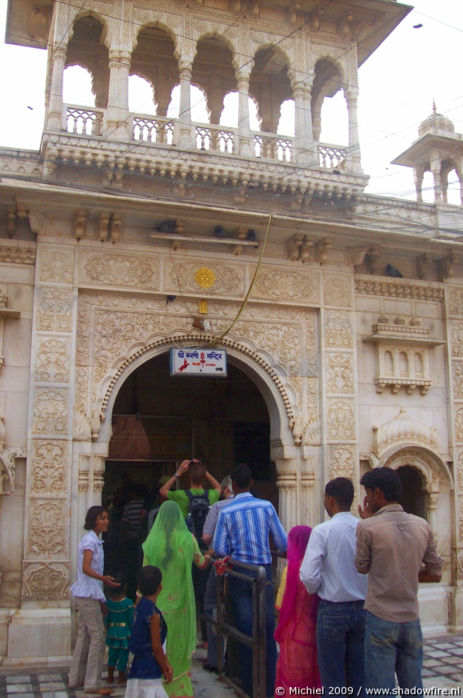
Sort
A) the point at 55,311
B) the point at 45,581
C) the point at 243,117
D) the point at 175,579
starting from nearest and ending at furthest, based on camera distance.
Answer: the point at 175,579 < the point at 45,581 < the point at 55,311 < the point at 243,117

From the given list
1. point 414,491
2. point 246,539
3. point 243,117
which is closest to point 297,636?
point 246,539

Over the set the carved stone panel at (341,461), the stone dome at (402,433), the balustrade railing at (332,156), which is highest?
the balustrade railing at (332,156)

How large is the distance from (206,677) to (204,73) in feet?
28.6

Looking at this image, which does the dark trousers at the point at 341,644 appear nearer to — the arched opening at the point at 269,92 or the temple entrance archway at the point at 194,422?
the temple entrance archway at the point at 194,422

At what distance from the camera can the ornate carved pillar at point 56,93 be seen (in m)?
8.25

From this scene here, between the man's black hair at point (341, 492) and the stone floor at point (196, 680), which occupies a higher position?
the man's black hair at point (341, 492)

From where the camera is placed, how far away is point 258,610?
15.3 ft

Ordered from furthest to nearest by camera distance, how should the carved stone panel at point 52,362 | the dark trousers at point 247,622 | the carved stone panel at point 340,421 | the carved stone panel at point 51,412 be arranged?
the carved stone panel at point 340,421 < the carved stone panel at point 52,362 < the carved stone panel at point 51,412 < the dark trousers at point 247,622

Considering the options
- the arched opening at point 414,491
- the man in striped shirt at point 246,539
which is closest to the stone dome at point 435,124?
the arched opening at point 414,491

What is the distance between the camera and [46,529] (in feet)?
23.6

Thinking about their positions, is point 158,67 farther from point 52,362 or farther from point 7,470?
point 7,470

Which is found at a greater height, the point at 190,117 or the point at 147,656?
the point at 190,117

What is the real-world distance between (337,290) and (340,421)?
173cm

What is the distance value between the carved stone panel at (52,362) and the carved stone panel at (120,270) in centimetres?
84
